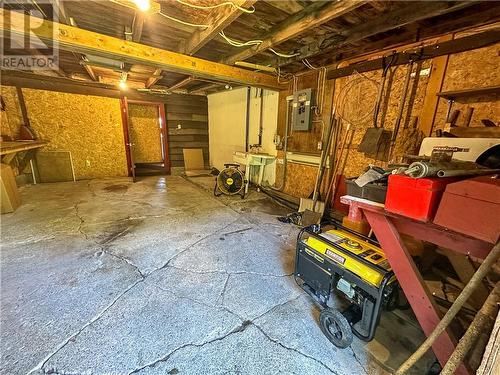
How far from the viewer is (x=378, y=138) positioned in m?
2.64

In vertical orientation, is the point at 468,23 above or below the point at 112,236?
above

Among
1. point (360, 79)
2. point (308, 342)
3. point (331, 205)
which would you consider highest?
point (360, 79)

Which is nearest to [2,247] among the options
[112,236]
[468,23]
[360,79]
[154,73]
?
[112,236]

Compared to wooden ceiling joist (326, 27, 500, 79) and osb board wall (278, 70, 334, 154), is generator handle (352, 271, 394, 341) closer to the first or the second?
A: wooden ceiling joist (326, 27, 500, 79)

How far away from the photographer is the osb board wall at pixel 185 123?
6336mm

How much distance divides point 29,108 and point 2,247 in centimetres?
398

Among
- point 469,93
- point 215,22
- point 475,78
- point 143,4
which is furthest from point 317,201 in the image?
point 143,4

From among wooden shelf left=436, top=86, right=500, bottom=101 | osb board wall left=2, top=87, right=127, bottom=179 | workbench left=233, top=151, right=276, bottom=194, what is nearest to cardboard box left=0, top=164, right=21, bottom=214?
osb board wall left=2, top=87, right=127, bottom=179

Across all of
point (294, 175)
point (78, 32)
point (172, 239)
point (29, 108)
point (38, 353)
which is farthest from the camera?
point (29, 108)

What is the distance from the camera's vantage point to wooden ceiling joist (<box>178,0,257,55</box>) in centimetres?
191

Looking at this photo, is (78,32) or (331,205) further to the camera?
(331,205)

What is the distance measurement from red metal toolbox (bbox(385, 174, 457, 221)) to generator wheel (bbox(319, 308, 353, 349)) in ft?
2.64

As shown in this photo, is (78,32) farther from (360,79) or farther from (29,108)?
(29,108)

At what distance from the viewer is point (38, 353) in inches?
50.3
